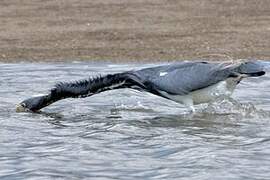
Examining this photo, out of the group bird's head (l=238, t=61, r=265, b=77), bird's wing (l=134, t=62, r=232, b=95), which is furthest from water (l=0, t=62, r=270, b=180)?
bird's head (l=238, t=61, r=265, b=77)

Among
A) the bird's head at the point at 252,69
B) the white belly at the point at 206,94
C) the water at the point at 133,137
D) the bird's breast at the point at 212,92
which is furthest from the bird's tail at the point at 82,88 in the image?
the bird's head at the point at 252,69

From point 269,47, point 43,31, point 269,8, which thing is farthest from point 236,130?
point 269,8

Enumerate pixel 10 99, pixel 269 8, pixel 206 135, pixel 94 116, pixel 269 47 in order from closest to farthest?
pixel 206 135
pixel 94 116
pixel 10 99
pixel 269 47
pixel 269 8

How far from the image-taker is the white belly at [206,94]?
8.52 metres

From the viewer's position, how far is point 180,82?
860 cm

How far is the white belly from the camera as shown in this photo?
8516 millimetres

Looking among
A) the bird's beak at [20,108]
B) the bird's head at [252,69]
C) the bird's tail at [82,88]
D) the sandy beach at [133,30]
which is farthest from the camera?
the sandy beach at [133,30]

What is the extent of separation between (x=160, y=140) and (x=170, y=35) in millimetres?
9040

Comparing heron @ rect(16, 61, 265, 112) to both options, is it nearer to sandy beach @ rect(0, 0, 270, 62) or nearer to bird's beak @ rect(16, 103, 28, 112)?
bird's beak @ rect(16, 103, 28, 112)

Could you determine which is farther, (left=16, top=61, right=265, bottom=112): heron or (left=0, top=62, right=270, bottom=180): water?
(left=16, top=61, right=265, bottom=112): heron

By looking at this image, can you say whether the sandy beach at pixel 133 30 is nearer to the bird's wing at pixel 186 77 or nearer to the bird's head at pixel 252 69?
the bird's wing at pixel 186 77

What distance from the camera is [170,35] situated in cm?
1648

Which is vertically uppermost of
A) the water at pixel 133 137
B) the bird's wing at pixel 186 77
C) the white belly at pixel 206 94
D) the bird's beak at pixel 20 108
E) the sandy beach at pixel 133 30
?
the sandy beach at pixel 133 30

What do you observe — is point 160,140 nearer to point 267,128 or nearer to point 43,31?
point 267,128
